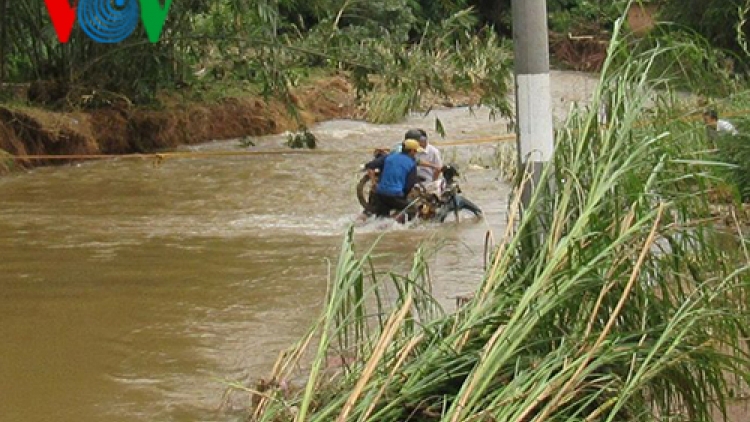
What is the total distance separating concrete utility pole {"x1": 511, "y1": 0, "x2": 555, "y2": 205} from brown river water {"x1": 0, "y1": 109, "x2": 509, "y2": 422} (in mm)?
714

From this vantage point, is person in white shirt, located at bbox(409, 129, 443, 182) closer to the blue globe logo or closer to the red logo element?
the red logo element

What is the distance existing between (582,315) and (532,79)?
1.85m

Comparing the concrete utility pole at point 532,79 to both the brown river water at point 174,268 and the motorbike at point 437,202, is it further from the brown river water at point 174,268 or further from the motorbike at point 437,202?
the motorbike at point 437,202

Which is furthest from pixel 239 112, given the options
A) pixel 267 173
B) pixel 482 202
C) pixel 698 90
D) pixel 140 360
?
pixel 698 90

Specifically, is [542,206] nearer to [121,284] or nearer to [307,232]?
[121,284]

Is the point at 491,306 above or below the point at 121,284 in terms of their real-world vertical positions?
above

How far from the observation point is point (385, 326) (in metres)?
4.96

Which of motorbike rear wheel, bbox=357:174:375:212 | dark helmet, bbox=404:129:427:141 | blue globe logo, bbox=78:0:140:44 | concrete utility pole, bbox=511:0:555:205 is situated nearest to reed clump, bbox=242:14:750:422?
concrete utility pole, bbox=511:0:555:205

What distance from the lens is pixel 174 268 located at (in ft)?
38.4

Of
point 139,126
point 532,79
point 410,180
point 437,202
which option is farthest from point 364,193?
point 532,79

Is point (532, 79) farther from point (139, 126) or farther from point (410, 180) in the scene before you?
point (139, 126)

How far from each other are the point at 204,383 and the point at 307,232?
248 inches

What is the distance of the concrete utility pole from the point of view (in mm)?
6500

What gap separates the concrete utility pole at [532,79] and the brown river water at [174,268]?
2.34 ft
